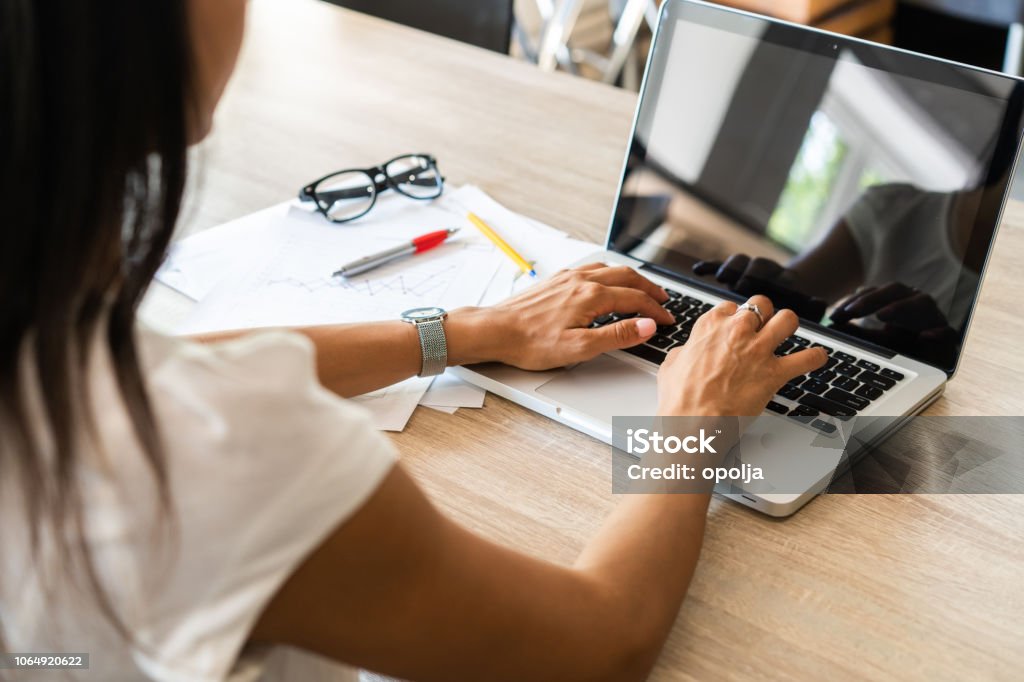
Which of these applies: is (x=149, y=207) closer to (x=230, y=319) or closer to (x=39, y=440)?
(x=39, y=440)

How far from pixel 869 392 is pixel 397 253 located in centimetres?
56

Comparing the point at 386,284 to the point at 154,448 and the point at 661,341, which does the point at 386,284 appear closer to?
the point at 661,341

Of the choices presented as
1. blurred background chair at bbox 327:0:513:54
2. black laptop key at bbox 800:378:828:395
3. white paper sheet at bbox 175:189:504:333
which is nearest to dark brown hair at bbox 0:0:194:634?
white paper sheet at bbox 175:189:504:333

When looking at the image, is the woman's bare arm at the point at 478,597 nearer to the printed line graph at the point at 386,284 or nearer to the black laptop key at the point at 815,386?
the black laptop key at the point at 815,386

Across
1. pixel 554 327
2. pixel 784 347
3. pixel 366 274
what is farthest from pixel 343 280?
pixel 784 347

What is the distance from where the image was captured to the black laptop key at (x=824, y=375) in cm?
94

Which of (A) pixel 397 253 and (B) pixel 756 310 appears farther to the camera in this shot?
(A) pixel 397 253

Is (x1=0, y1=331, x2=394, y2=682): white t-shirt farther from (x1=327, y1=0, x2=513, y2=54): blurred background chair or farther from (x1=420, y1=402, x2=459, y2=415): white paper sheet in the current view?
(x1=327, y1=0, x2=513, y2=54): blurred background chair

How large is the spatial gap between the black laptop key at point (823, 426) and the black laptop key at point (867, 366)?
0.12m

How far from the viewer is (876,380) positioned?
947mm

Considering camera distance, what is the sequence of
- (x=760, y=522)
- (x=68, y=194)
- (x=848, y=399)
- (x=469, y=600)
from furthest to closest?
(x=848, y=399)
(x=760, y=522)
(x=469, y=600)
(x=68, y=194)

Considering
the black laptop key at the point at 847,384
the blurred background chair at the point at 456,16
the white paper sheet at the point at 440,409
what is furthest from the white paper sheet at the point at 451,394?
the blurred background chair at the point at 456,16

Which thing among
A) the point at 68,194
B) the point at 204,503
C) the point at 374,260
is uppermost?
the point at 68,194

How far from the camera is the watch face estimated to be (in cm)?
98
